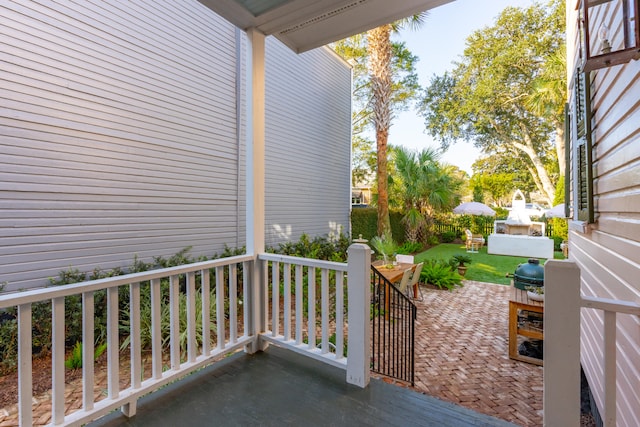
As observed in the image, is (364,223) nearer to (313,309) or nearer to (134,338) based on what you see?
(313,309)

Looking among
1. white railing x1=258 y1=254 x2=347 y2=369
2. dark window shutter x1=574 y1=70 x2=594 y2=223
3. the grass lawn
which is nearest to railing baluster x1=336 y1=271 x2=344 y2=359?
white railing x1=258 y1=254 x2=347 y2=369

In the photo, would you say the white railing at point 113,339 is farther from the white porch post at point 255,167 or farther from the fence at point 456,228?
the fence at point 456,228

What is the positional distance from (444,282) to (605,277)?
206 inches

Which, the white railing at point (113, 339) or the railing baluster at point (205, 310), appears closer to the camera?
the white railing at point (113, 339)

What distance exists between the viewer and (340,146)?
374 inches

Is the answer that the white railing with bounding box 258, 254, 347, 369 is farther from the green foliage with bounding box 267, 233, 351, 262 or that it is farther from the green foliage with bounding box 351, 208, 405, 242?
the green foliage with bounding box 351, 208, 405, 242

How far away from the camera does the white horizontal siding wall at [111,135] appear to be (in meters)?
3.47

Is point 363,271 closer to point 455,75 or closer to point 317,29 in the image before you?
point 317,29

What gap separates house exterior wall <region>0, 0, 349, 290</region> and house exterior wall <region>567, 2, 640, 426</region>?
5235 mm

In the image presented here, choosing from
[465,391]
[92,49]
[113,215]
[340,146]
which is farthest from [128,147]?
[340,146]

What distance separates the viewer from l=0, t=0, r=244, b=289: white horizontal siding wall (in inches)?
137

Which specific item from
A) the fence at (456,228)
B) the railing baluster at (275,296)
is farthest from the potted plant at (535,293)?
the fence at (456,228)

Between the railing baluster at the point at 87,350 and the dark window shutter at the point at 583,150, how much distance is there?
12.2 ft

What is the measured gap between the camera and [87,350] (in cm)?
180
